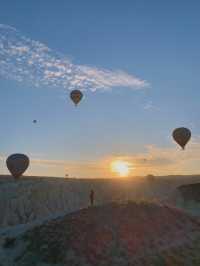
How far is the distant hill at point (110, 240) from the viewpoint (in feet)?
79.7

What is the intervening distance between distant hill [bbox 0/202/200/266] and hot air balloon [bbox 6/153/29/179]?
77.0ft

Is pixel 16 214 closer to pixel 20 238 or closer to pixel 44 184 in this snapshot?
pixel 44 184

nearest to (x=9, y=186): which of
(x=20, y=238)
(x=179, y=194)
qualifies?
(x=179, y=194)

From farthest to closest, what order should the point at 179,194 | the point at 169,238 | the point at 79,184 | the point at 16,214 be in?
1. the point at 79,184
2. the point at 179,194
3. the point at 16,214
4. the point at 169,238

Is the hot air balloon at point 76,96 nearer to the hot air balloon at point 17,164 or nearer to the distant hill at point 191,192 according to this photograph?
the hot air balloon at point 17,164

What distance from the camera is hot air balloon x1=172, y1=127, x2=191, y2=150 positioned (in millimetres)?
50844

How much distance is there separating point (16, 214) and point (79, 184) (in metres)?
18.2

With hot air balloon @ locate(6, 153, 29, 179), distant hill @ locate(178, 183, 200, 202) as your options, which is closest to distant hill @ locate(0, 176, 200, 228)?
distant hill @ locate(178, 183, 200, 202)

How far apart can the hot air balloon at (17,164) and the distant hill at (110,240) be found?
2346cm

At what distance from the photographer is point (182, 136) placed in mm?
50844

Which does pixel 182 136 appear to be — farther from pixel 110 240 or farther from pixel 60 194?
pixel 110 240

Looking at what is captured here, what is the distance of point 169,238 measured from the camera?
27.3 meters

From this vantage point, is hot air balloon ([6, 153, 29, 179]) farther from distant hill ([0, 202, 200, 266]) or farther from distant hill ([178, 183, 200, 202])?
distant hill ([0, 202, 200, 266])

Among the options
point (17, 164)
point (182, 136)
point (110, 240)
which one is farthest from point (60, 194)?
point (110, 240)
